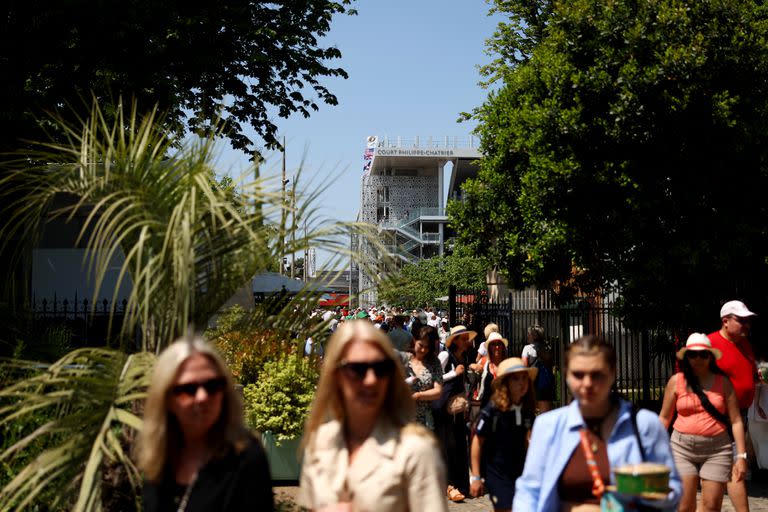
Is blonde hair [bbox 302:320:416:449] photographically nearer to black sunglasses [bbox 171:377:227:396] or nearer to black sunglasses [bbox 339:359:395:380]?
black sunglasses [bbox 339:359:395:380]

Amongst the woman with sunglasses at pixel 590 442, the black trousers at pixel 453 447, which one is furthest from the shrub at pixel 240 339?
the black trousers at pixel 453 447

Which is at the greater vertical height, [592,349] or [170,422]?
[592,349]

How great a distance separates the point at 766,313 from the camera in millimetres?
13883

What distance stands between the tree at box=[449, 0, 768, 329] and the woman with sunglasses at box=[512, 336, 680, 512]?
415 inches

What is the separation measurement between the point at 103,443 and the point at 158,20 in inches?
375

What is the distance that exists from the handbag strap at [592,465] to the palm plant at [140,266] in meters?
1.98

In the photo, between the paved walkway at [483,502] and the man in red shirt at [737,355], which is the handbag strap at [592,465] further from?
the paved walkway at [483,502]

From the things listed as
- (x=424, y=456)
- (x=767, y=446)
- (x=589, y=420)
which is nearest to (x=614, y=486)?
(x=589, y=420)

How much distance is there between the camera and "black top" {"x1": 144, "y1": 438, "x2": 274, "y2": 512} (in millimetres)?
2945

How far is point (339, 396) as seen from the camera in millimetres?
3307

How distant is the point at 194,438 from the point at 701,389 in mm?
4418

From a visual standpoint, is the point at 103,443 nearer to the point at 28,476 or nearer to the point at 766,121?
the point at 28,476

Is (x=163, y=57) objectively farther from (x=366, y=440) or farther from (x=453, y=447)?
(x=366, y=440)

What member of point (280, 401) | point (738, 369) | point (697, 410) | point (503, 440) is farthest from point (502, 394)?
point (280, 401)
